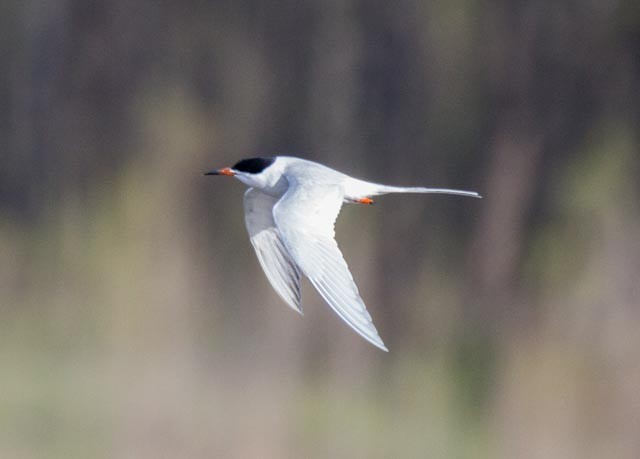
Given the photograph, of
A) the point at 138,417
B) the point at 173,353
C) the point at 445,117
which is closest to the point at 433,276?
the point at 445,117

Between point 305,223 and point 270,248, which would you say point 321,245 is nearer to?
point 305,223

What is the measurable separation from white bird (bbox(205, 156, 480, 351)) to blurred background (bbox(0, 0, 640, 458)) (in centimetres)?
133

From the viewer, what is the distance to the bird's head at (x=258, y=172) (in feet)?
15.4

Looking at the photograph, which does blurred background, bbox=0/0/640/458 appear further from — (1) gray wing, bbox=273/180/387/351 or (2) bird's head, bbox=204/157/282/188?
(1) gray wing, bbox=273/180/387/351

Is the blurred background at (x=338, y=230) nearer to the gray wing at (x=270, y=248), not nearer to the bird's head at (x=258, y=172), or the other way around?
the gray wing at (x=270, y=248)

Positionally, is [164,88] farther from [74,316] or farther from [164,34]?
[74,316]

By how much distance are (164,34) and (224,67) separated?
0.67 m

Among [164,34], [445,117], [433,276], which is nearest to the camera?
[433,276]

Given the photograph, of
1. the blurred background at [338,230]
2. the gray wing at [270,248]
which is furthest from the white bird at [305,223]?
the blurred background at [338,230]

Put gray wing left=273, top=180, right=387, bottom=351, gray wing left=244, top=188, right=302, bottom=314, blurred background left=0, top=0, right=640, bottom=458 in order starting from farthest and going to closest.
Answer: blurred background left=0, top=0, right=640, bottom=458, gray wing left=244, top=188, right=302, bottom=314, gray wing left=273, top=180, right=387, bottom=351

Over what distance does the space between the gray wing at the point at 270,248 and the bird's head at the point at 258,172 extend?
6 centimetres

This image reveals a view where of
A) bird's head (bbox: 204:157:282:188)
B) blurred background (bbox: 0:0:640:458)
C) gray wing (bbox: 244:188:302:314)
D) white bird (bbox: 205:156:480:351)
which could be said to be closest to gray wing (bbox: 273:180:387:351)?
white bird (bbox: 205:156:480:351)

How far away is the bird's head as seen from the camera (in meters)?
4.68

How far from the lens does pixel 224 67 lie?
27.0ft
